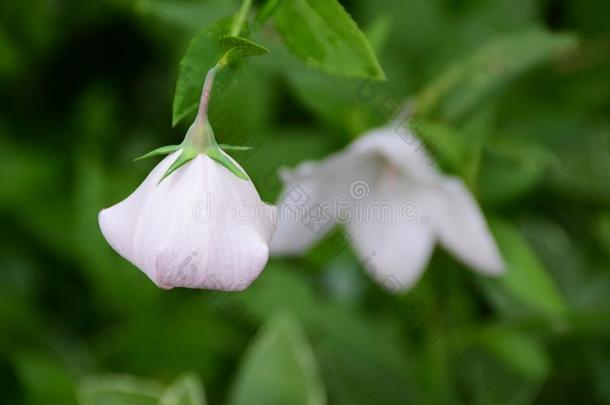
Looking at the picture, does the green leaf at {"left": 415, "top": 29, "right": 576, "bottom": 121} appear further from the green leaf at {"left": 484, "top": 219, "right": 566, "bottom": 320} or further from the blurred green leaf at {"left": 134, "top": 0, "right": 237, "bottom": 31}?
the blurred green leaf at {"left": 134, "top": 0, "right": 237, "bottom": 31}

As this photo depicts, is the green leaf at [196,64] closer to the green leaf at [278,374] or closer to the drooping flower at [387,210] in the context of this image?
the drooping flower at [387,210]

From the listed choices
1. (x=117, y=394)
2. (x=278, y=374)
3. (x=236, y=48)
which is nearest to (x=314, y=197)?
(x=278, y=374)

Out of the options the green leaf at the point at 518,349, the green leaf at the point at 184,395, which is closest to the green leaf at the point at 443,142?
the green leaf at the point at 518,349

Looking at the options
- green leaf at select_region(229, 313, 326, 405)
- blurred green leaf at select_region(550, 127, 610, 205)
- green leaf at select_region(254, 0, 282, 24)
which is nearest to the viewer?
green leaf at select_region(254, 0, 282, 24)

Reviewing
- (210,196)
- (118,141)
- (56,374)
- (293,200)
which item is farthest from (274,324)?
(210,196)

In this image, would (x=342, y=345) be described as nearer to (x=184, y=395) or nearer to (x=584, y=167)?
(x=184, y=395)

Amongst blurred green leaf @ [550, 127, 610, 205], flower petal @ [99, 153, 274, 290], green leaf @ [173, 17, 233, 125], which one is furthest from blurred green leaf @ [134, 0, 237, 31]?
blurred green leaf @ [550, 127, 610, 205]
